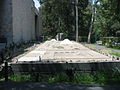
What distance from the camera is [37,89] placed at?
5.34 m

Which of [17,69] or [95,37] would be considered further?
[95,37]

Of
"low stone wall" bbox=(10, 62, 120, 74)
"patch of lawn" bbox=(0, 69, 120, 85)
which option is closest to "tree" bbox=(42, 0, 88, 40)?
"low stone wall" bbox=(10, 62, 120, 74)

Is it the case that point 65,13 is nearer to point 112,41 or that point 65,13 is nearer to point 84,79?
point 112,41

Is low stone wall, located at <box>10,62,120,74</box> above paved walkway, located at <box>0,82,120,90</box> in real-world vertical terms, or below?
above

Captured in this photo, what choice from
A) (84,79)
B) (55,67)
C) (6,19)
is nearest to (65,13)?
(6,19)

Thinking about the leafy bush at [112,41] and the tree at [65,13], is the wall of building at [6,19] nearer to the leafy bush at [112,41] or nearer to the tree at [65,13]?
the leafy bush at [112,41]

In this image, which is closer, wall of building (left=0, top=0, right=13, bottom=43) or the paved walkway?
the paved walkway

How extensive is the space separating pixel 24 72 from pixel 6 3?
13836mm

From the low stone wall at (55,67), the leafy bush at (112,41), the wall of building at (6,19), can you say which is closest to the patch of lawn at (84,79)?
the low stone wall at (55,67)

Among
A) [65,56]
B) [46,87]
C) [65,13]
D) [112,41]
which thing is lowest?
[46,87]

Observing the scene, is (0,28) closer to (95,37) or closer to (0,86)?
(0,86)

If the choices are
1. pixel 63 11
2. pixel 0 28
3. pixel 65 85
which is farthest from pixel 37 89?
pixel 63 11

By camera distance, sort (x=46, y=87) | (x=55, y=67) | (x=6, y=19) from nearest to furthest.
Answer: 1. (x=46, y=87)
2. (x=55, y=67)
3. (x=6, y=19)

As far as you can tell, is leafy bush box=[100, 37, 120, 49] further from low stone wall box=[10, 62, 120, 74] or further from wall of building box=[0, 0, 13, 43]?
low stone wall box=[10, 62, 120, 74]
